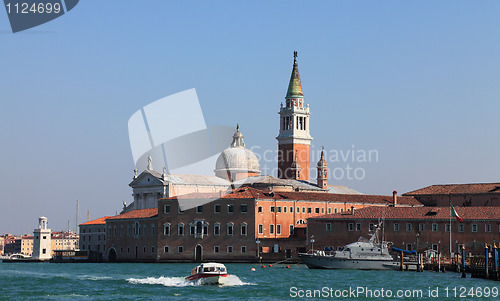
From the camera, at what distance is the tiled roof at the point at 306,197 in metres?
80.1

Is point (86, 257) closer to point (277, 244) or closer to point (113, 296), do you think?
point (277, 244)

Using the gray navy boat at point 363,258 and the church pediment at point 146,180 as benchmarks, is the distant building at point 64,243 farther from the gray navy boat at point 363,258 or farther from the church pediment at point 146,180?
the gray navy boat at point 363,258

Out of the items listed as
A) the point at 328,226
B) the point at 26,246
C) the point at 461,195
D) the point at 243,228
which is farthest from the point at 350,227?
the point at 26,246

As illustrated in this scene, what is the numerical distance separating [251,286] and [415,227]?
86.3 feet

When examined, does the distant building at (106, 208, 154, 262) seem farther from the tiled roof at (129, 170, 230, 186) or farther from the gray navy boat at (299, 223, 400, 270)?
the gray navy boat at (299, 223, 400, 270)

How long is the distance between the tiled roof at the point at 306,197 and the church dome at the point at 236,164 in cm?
1433

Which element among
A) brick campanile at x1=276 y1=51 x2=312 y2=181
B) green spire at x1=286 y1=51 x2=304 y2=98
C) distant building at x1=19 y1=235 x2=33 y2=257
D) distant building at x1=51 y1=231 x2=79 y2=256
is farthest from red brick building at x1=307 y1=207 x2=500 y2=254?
distant building at x1=19 y1=235 x2=33 y2=257

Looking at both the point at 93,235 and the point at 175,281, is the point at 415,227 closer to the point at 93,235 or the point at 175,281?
the point at 175,281

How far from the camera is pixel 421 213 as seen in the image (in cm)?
7275

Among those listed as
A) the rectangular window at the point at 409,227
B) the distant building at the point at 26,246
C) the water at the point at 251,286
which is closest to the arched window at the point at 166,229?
Answer: the rectangular window at the point at 409,227

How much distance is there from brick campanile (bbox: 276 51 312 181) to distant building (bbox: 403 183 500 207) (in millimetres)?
14089

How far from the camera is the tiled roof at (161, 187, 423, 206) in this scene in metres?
80.1

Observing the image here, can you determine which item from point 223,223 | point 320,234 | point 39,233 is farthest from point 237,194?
point 39,233

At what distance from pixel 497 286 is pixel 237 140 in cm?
5874
